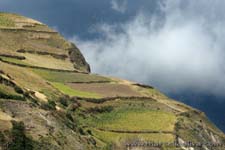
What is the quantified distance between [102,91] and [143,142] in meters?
34.8

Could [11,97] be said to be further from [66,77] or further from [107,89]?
[66,77]

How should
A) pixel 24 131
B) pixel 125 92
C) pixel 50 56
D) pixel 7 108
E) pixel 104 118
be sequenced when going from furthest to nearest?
1. pixel 50 56
2. pixel 125 92
3. pixel 104 118
4. pixel 7 108
5. pixel 24 131

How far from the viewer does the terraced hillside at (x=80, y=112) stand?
8238cm

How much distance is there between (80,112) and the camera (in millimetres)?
130750

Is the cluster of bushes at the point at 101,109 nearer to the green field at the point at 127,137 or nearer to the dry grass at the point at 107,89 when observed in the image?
the dry grass at the point at 107,89

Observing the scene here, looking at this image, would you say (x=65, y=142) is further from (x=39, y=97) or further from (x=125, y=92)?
(x=125, y=92)

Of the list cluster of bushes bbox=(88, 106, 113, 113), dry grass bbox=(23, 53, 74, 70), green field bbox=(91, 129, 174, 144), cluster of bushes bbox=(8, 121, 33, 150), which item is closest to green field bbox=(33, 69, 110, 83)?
dry grass bbox=(23, 53, 74, 70)

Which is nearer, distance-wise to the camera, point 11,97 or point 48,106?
point 11,97

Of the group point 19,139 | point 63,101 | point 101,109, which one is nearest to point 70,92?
point 101,109

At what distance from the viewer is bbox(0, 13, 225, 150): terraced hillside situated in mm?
82375

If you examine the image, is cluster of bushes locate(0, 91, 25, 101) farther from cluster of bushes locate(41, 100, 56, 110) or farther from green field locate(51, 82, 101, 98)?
green field locate(51, 82, 101, 98)

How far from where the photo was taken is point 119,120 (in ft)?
442

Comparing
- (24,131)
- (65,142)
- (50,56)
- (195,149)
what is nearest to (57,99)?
(195,149)

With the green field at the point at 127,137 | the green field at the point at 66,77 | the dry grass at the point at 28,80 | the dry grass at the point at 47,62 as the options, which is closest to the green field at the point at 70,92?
the green field at the point at 66,77
